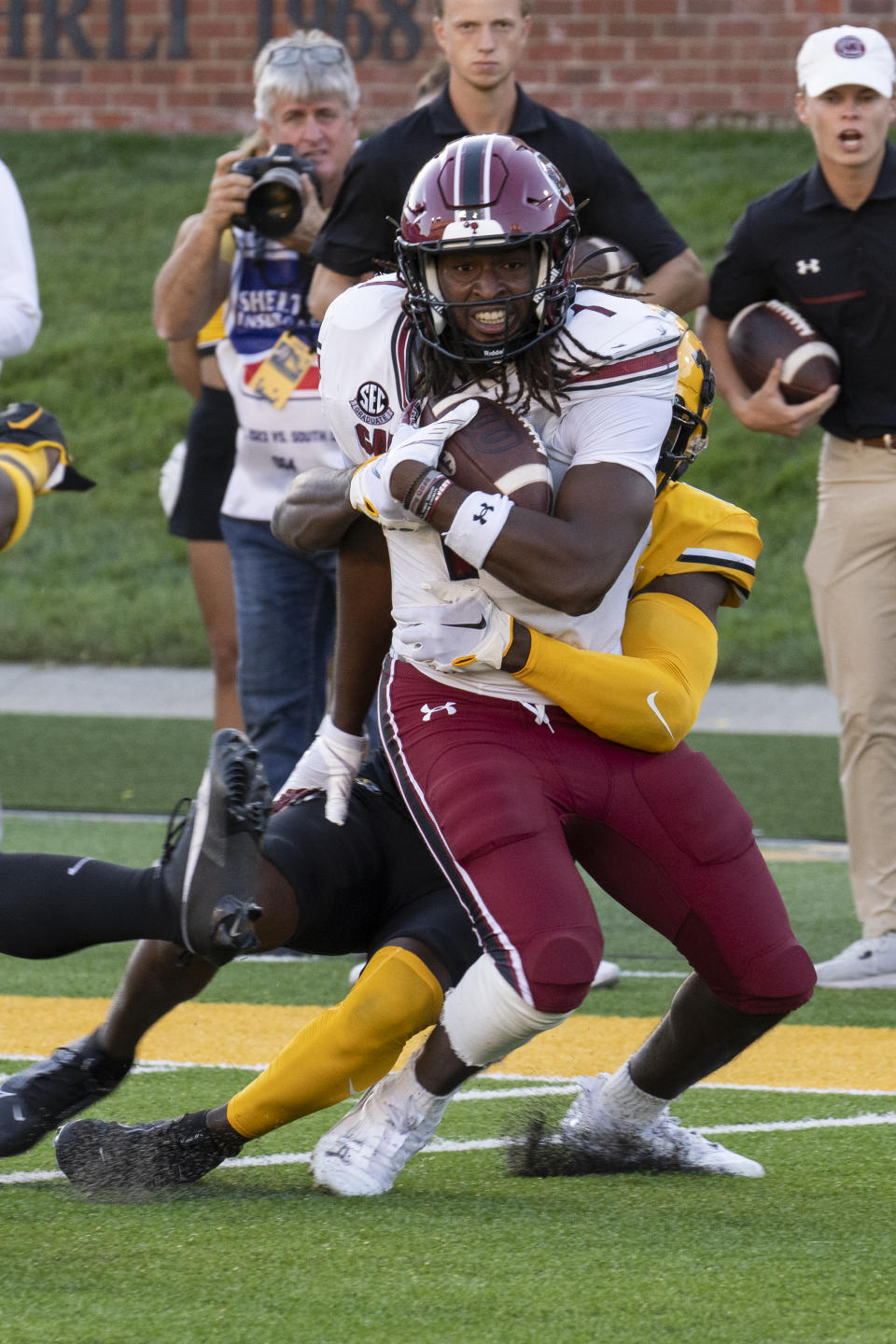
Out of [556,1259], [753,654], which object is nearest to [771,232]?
[556,1259]

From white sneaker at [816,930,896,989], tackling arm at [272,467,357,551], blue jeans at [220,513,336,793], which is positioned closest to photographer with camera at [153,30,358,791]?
blue jeans at [220,513,336,793]

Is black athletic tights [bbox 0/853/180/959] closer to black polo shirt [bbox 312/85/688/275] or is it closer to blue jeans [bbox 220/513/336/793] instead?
black polo shirt [bbox 312/85/688/275]

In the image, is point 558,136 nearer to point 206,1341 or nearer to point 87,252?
point 206,1341

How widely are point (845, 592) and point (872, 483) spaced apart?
29 centimetres

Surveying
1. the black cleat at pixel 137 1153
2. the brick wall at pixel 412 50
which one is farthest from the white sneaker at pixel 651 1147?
the brick wall at pixel 412 50

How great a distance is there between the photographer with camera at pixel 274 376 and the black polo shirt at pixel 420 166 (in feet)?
1.39

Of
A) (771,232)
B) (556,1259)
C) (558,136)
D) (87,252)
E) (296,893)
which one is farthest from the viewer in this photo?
(87,252)

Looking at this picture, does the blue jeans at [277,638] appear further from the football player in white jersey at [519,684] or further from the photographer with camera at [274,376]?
the football player in white jersey at [519,684]

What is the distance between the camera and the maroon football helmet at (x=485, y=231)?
2.96 metres

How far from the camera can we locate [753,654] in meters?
10.4

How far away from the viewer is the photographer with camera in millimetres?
5227

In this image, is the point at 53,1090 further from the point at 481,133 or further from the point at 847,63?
the point at 847,63

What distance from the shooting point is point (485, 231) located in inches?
116

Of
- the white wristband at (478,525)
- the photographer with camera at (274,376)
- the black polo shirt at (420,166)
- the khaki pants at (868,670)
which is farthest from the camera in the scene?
the photographer with camera at (274,376)
